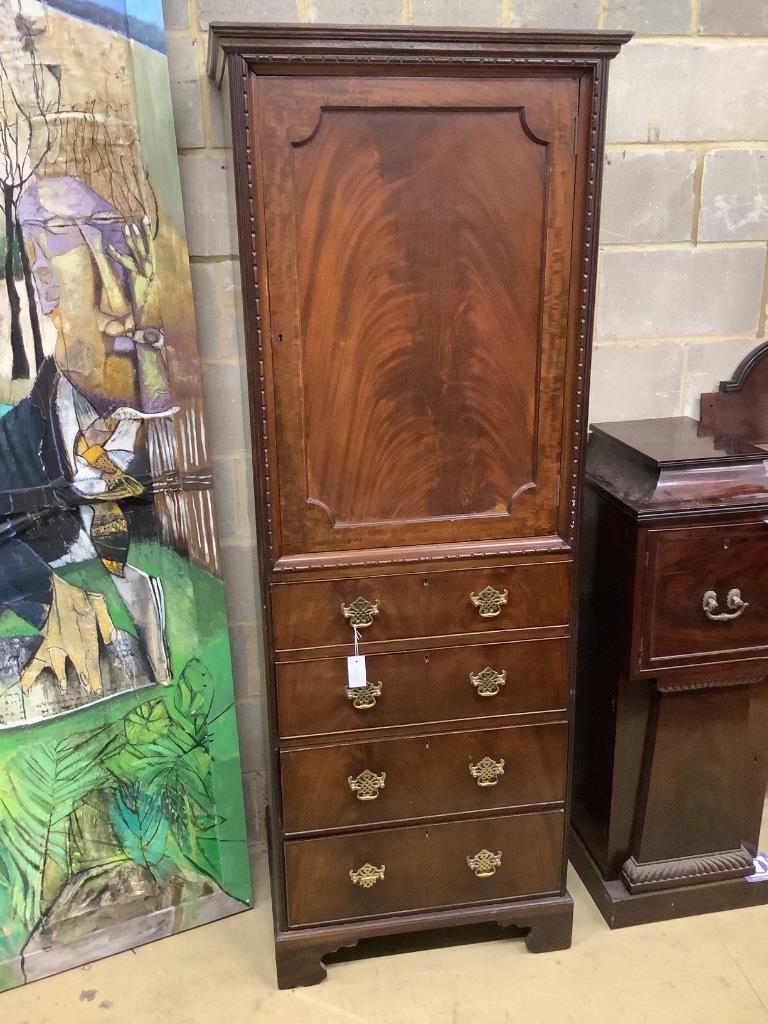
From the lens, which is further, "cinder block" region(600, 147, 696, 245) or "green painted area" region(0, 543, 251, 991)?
"cinder block" region(600, 147, 696, 245)

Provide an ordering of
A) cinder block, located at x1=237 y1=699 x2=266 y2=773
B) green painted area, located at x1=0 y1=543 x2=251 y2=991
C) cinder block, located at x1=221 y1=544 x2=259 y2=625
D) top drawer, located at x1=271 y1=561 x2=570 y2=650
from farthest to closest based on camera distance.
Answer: cinder block, located at x1=237 y1=699 x2=266 y2=773
cinder block, located at x1=221 y1=544 x2=259 y2=625
green painted area, located at x1=0 y1=543 x2=251 y2=991
top drawer, located at x1=271 y1=561 x2=570 y2=650

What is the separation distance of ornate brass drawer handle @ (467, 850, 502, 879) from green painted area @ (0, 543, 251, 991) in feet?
1.85

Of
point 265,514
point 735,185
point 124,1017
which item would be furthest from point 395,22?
point 124,1017

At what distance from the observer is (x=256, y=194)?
1417mm

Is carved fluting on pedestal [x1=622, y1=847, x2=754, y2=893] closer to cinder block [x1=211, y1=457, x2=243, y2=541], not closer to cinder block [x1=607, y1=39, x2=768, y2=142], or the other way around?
cinder block [x1=211, y1=457, x2=243, y2=541]

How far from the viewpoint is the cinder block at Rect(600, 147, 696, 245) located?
1.97 meters

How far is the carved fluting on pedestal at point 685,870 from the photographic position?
1.98m

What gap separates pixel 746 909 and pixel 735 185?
1689 mm

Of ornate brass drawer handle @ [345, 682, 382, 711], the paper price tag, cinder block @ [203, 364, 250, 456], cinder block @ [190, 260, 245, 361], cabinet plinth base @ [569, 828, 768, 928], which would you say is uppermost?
cinder block @ [190, 260, 245, 361]

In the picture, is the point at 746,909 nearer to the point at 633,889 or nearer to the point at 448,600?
the point at 633,889

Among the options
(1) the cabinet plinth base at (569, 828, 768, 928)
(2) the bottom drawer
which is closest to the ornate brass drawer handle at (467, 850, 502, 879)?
(2) the bottom drawer

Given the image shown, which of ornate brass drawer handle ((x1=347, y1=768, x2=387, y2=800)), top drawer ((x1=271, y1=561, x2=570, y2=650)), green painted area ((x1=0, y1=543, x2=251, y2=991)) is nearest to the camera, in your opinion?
top drawer ((x1=271, y1=561, x2=570, y2=650))

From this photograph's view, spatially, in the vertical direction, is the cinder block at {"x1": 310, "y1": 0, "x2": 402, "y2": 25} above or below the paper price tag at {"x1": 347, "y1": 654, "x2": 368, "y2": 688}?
above

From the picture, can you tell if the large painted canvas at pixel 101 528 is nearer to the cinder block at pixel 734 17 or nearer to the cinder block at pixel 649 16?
the cinder block at pixel 649 16
